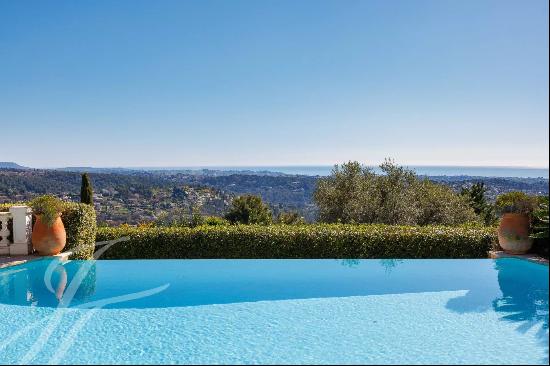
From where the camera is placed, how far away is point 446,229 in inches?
480

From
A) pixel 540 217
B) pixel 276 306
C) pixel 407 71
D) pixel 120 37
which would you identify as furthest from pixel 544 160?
pixel 120 37

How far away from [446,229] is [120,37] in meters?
15.1

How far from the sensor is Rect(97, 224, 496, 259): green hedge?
454 inches

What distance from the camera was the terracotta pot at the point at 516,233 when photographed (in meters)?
10.9

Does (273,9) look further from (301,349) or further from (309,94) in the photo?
(301,349)

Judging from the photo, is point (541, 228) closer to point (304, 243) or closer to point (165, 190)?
point (304, 243)

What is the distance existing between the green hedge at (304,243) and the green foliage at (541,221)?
111 centimetres

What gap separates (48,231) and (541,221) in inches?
435

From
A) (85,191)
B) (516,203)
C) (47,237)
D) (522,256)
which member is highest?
(85,191)

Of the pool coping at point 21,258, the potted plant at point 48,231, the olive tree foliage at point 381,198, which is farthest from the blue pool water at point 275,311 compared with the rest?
the olive tree foliage at point 381,198

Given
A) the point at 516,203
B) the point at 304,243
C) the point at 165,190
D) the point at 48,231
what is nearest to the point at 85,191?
the point at 48,231

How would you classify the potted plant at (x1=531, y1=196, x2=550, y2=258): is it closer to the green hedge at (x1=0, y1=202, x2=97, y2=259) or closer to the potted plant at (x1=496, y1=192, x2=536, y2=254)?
the potted plant at (x1=496, y1=192, x2=536, y2=254)

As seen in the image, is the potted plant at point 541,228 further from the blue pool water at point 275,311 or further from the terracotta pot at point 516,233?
the blue pool water at point 275,311

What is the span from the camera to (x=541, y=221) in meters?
10.5
